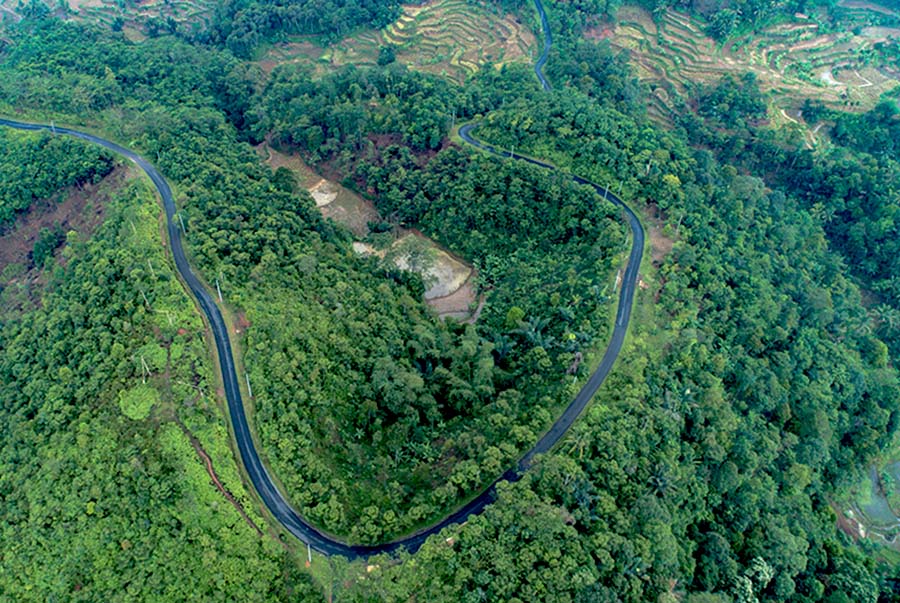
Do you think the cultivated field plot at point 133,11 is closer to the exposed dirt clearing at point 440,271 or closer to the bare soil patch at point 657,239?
the exposed dirt clearing at point 440,271

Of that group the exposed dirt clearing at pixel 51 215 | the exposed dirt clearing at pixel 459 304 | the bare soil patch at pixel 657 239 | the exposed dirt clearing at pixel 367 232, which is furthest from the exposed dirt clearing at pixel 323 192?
the bare soil patch at pixel 657 239

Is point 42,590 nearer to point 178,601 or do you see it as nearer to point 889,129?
point 178,601

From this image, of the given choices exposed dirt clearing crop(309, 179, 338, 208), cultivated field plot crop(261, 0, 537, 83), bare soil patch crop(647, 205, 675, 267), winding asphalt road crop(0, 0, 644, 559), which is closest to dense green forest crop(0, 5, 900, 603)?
bare soil patch crop(647, 205, 675, 267)

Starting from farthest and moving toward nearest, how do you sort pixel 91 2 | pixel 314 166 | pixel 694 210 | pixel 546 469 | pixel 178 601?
pixel 91 2 < pixel 314 166 < pixel 694 210 < pixel 546 469 < pixel 178 601

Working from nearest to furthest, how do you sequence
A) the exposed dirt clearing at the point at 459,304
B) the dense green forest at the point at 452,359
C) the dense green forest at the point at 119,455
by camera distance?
the dense green forest at the point at 119,455
the dense green forest at the point at 452,359
the exposed dirt clearing at the point at 459,304

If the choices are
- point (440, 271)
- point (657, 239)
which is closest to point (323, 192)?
point (440, 271)

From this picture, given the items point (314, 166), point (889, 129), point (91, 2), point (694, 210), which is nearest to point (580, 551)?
point (694, 210)

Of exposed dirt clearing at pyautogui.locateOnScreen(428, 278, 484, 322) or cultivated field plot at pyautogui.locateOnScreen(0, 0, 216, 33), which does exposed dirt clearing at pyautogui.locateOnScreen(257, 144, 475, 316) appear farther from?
cultivated field plot at pyautogui.locateOnScreen(0, 0, 216, 33)
